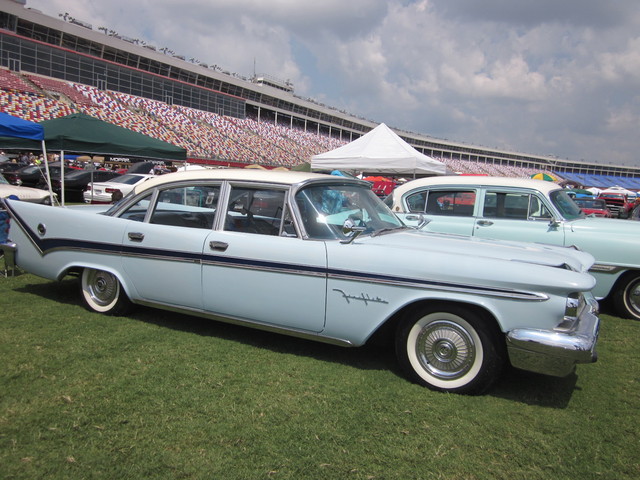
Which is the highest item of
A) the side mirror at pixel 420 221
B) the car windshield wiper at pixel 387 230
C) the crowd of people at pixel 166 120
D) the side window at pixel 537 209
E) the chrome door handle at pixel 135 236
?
the crowd of people at pixel 166 120

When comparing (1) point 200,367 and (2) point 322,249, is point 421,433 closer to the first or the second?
(2) point 322,249

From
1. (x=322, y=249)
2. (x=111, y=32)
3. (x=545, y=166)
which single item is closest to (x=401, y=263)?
(x=322, y=249)

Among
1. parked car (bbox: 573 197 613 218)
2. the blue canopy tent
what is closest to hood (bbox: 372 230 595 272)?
the blue canopy tent

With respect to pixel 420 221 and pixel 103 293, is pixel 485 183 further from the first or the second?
pixel 103 293

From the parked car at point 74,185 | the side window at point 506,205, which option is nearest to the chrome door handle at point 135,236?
the side window at point 506,205

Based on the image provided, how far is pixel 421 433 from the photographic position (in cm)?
276

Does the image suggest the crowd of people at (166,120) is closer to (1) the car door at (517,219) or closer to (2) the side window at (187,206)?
(2) the side window at (187,206)

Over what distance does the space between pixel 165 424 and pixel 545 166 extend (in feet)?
480

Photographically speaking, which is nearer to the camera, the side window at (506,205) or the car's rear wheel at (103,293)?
the car's rear wheel at (103,293)

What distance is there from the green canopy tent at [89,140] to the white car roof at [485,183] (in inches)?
258

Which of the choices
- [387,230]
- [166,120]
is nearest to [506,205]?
[387,230]

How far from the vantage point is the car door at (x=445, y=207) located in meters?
6.42

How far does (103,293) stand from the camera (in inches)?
181

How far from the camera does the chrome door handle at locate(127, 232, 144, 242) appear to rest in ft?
13.7
